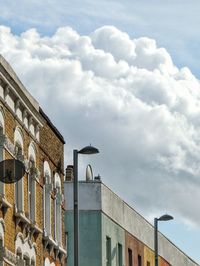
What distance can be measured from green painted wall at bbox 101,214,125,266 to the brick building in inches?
452

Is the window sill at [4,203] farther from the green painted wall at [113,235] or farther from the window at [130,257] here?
the window at [130,257]

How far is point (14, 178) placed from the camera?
109 ft

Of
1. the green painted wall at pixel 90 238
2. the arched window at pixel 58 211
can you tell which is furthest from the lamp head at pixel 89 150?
the green painted wall at pixel 90 238

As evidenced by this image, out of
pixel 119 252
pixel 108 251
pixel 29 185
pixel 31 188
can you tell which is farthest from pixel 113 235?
pixel 29 185

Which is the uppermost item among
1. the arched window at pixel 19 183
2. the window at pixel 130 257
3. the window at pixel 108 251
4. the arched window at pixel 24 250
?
the window at pixel 130 257

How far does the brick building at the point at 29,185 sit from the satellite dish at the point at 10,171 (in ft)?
7.18

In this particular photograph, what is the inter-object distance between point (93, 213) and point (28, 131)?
18941 mm

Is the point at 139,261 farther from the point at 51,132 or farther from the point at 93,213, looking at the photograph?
the point at 51,132

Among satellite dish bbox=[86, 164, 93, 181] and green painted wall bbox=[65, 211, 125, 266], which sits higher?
satellite dish bbox=[86, 164, 93, 181]

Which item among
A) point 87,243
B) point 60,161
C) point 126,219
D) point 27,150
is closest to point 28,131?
point 27,150

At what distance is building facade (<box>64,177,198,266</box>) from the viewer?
2307 inches

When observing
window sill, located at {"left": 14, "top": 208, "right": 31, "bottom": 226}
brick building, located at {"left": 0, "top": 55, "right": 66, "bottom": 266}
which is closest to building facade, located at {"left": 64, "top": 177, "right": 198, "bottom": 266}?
brick building, located at {"left": 0, "top": 55, "right": 66, "bottom": 266}

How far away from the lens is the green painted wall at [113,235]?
59094 mm

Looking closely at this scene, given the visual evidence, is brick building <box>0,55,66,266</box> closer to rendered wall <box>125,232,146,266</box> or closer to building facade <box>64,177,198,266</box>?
building facade <box>64,177,198,266</box>
